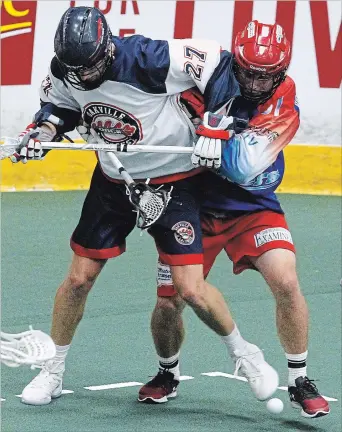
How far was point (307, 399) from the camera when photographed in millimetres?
5113

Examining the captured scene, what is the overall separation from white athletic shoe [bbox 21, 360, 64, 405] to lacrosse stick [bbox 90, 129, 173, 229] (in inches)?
30.6

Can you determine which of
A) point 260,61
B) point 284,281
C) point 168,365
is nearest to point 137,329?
point 168,365

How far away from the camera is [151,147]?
194 inches

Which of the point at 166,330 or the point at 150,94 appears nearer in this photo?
the point at 150,94

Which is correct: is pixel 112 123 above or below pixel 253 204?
above

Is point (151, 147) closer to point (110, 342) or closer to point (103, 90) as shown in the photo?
point (103, 90)

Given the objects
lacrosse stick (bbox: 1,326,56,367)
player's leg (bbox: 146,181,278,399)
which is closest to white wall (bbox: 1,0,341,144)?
player's leg (bbox: 146,181,278,399)

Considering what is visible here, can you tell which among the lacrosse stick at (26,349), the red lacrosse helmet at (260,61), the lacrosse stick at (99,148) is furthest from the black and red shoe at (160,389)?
the lacrosse stick at (26,349)

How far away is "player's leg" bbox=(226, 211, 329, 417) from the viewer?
16.6 ft

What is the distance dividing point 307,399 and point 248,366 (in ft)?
0.92

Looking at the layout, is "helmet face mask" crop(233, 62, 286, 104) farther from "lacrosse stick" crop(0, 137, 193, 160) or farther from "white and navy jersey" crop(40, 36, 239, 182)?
"lacrosse stick" crop(0, 137, 193, 160)

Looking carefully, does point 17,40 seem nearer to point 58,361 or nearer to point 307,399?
point 58,361

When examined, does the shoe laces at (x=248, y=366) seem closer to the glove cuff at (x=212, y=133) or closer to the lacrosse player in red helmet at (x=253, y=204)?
the lacrosse player in red helmet at (x=253, y=204)

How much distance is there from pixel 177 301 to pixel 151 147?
0.81m
